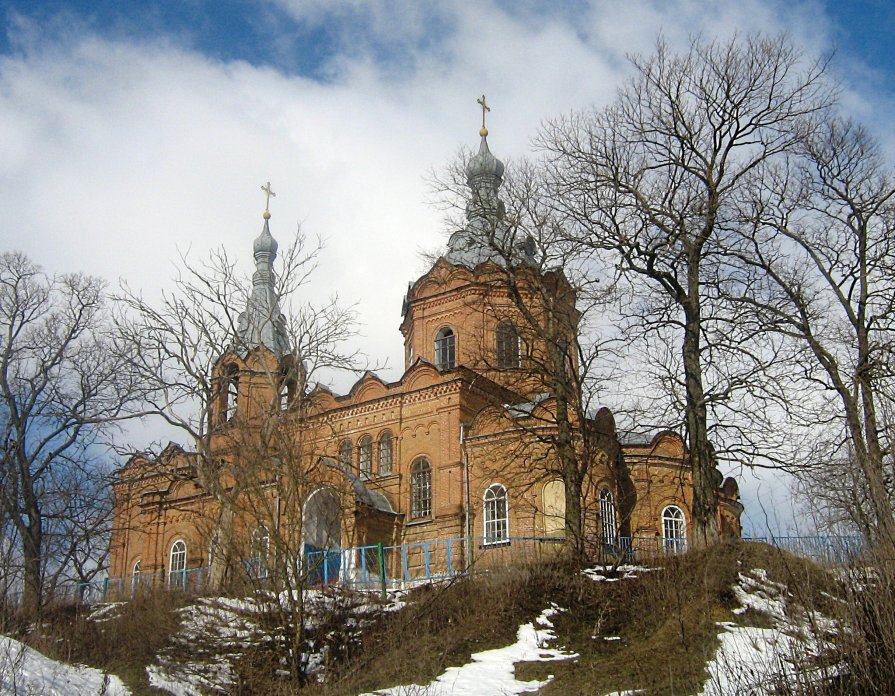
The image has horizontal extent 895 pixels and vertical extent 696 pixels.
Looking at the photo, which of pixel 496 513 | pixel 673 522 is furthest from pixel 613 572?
pixel 673 522

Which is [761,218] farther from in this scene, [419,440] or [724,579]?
[419,440]

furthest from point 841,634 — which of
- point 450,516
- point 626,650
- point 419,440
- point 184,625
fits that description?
point 419,440

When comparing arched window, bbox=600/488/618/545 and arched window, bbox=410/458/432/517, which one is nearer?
arched window, bbox=600/488/618/545

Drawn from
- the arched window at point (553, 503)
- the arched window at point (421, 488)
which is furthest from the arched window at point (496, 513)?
the arched window at point (421, 488)

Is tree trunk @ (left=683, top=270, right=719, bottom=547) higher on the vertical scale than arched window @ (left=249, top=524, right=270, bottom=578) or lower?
higher

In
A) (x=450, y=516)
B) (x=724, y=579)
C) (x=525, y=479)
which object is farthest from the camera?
(x=450, y=516)

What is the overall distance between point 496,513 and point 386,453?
4181 millimetres

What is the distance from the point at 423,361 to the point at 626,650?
14.9 meters

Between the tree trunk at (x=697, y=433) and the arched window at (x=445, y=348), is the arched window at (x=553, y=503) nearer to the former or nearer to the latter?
the tree trunk at (x=697, y=433)

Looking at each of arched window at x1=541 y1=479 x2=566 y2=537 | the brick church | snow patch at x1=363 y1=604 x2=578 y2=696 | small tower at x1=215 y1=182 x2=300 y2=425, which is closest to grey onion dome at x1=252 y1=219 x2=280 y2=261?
small tower at x1=215 y1=182 x2=300 y2=425

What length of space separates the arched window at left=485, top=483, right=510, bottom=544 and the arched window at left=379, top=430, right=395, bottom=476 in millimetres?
3402

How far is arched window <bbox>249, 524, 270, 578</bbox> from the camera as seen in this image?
12.8 m

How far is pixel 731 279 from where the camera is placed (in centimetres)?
1719

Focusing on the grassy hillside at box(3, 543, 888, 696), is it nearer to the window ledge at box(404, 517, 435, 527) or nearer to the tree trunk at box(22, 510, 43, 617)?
the tree trunk at box(22, 510, 43, 617)
